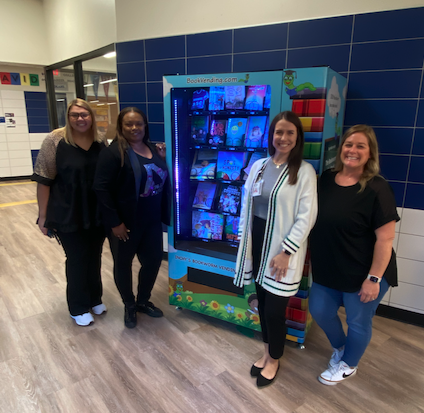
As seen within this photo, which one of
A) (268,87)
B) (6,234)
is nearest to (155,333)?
(268,87)

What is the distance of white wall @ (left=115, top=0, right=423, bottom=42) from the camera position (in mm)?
2430

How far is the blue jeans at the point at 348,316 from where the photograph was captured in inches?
70.6

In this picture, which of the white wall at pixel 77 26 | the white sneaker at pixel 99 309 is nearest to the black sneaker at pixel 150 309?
the white sneaker at pixel 99 309

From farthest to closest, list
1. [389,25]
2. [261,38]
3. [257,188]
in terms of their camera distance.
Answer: [261,38], [389,25], [257,188]

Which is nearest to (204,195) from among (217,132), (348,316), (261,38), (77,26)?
(217,132)

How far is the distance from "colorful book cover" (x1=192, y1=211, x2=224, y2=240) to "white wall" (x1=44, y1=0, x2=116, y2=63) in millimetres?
2737

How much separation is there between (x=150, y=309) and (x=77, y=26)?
4.45 meters

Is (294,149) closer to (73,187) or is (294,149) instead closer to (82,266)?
(73,187)

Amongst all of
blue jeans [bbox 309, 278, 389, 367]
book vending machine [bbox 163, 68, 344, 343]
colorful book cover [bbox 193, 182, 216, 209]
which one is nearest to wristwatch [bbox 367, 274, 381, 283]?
blue jeans [bbox 309, 278, 389, 367]

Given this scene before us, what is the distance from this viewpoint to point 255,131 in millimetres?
2279

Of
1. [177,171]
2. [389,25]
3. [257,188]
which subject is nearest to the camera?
[257,188]

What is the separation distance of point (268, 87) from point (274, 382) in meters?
1.85

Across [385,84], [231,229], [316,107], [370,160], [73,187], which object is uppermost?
[385,84]

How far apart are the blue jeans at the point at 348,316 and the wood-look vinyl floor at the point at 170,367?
0.76 feet
